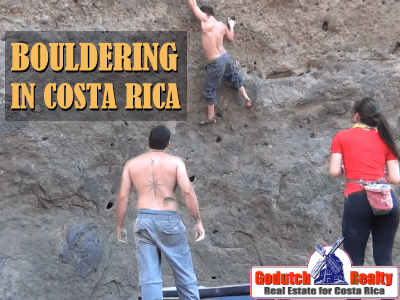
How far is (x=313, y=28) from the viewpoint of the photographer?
4.97 meters

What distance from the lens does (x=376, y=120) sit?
322 centimetres

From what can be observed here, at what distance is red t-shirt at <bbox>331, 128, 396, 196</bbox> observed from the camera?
3.17m

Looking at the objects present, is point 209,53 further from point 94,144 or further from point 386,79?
point 386,79

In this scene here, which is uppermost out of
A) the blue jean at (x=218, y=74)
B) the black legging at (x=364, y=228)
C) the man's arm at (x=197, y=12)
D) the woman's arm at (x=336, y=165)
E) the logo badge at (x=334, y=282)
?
the man's arm at (x=197, y=12)

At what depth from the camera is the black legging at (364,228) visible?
123 inches

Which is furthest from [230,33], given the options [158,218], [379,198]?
[379,198]

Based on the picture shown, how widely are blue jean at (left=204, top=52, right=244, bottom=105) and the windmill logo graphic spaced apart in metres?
1.91

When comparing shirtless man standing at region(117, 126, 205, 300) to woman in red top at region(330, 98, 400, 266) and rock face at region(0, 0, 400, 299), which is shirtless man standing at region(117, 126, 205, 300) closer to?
woman in red top at region(330, 98, 400, 266)

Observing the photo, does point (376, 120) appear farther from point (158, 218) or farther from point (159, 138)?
point (158, 218)

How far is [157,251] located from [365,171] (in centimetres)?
152

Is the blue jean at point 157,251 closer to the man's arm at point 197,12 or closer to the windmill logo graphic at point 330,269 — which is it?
the windmill logo graphic at point 330,269

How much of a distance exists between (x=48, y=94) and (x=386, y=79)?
3.36 m

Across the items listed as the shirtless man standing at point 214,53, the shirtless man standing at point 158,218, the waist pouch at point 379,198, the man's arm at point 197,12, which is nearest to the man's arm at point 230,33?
the shirtless man standing at point 214,53

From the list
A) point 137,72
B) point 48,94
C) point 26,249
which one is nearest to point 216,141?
point 137,72
